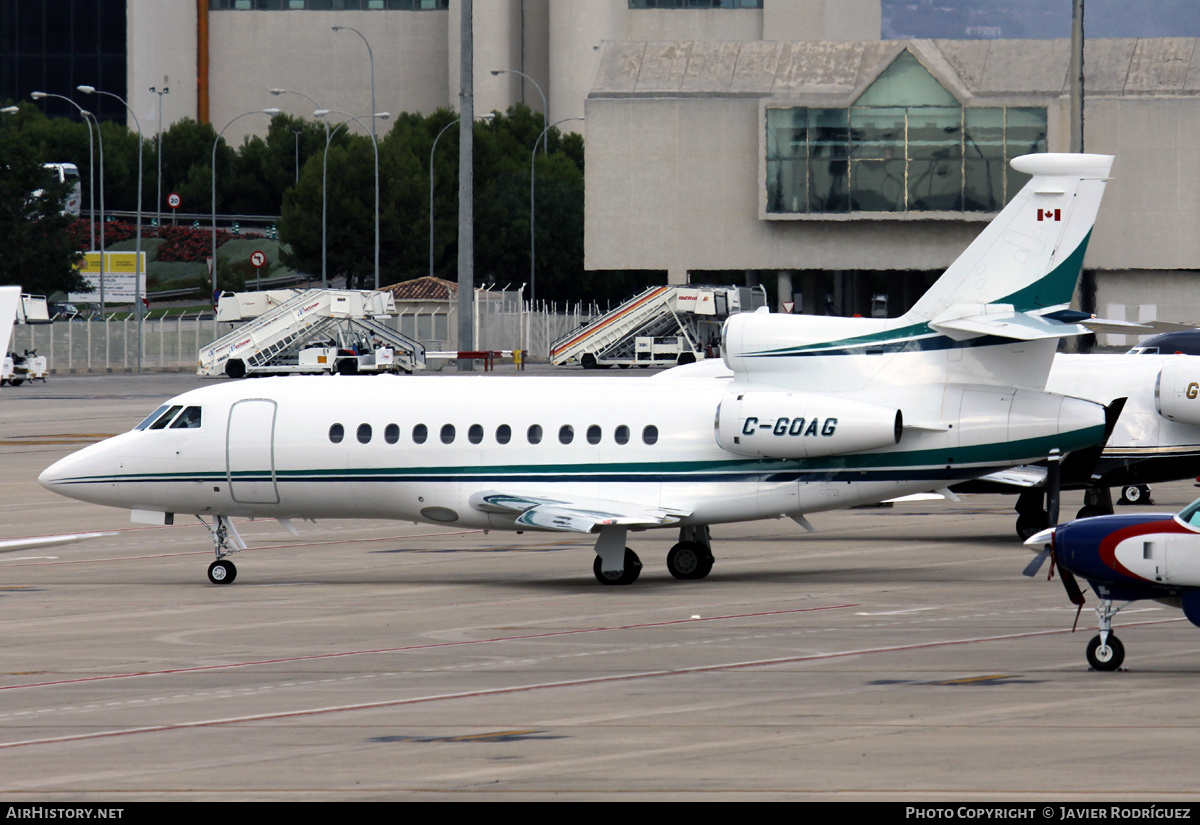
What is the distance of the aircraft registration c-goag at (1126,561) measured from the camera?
1638 centimetres

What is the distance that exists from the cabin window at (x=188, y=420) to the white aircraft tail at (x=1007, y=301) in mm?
9740

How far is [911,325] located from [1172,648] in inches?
282

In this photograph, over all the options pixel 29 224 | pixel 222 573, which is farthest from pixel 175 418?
pixel 29 224

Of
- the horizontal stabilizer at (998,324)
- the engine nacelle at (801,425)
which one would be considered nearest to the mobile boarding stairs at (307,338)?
the engine nacelle at (801,425)

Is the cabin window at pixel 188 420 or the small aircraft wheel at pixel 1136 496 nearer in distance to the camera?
the cabin window at pixel 188 420

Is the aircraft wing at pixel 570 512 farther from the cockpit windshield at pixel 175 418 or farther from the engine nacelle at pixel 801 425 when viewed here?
the cockpit windshield at pixel 175 418

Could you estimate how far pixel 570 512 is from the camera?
23922 millimetres

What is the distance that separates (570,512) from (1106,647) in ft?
29.4

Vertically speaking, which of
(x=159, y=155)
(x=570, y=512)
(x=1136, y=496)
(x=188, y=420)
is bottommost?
(x=1136, y=496)

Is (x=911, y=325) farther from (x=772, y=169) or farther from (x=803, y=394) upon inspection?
(x=772, y=169)

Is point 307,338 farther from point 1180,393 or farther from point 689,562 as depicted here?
point 689,562

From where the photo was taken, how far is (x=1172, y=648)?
18328mm

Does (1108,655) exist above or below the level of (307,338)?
below

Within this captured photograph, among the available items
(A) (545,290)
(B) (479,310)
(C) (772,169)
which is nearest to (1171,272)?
(C) (772,169)
